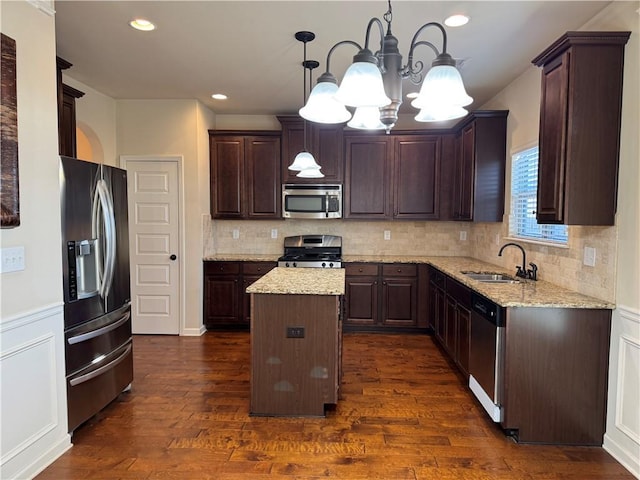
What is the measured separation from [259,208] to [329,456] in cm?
326

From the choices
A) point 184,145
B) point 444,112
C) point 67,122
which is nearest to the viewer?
point 444,112

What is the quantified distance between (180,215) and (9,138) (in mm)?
2611

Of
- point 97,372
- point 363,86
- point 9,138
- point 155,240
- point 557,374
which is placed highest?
point 363,86

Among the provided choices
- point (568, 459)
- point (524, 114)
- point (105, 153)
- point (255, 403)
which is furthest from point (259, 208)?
point (568, 459)

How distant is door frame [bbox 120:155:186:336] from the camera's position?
454 cm

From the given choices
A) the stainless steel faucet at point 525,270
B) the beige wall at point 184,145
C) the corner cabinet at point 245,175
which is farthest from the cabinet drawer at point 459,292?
the beige wall at point 184,145

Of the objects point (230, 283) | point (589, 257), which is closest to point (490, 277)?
point (589, 257)

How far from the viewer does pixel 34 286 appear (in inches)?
84.4

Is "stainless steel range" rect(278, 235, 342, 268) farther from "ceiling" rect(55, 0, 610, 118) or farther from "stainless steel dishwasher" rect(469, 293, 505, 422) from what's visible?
"stainless steel dishwasher" rect(469, 293, 505, 422)

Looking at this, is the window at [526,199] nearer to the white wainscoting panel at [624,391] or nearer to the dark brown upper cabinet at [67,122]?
the white wainscoting panel at [624,391]

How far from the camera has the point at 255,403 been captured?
271 centimetres

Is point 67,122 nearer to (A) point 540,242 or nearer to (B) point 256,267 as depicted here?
(B) point 256,267

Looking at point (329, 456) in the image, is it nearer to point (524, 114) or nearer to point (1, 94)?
point (1, 94)

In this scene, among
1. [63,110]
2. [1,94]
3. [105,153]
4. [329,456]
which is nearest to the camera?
[1,94]
